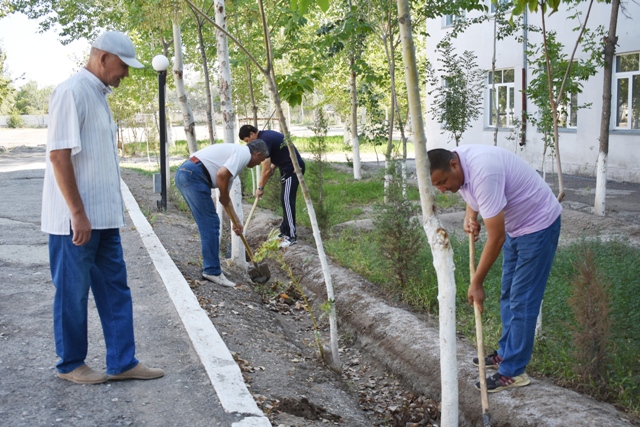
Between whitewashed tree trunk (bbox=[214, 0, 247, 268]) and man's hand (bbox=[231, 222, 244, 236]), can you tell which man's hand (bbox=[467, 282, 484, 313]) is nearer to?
man's hand (bbox=[231, 222, 244, 236])

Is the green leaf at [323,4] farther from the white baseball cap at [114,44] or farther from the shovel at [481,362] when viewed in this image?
the shovel at [481,362]

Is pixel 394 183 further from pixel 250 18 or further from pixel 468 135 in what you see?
pixel 468 135

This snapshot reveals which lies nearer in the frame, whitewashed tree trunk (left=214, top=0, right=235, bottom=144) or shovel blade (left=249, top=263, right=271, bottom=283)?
whitewashed tree trunk (left=214, top=0, right=235, bottom=144)

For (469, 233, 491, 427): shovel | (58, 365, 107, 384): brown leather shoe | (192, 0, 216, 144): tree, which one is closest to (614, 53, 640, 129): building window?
(192, 0, 216, 144): tree

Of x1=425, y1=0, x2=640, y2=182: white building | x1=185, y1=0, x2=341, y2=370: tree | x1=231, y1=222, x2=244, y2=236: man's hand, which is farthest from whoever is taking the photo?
x1=425, y1=0, x2=640, y2=182: white building

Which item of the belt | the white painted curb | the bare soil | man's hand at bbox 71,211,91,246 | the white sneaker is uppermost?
the belt

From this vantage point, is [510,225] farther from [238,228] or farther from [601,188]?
[601,188]

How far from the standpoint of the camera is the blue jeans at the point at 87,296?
3.68 m

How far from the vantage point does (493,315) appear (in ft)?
19.2

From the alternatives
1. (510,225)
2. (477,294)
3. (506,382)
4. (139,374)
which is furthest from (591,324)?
(139,374)

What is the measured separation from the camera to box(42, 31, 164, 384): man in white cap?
3.53 metres

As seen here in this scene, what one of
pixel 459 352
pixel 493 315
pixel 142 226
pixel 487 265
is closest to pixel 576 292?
pixel 487 265

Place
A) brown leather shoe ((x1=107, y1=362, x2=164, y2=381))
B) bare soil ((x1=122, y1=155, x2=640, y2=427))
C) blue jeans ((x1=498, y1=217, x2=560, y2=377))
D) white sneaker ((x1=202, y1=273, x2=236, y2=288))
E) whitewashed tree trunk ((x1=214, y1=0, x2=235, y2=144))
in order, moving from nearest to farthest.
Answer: brown leather shoe ((x1=107, y1=362, x2=164, y2=381)) → blue jeans ((x1=498, y1=217, x2=560, y2=377)) → bare soil ((x1=122, y1=155, x2=640, y2=427)) → white sneaker ((x1=202, y1=273, x2=236, y2=288)) → whitewashed tree trunk ((x1=214, y1=0, x2=235, y2=144))

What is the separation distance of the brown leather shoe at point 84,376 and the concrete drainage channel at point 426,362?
2.39m
